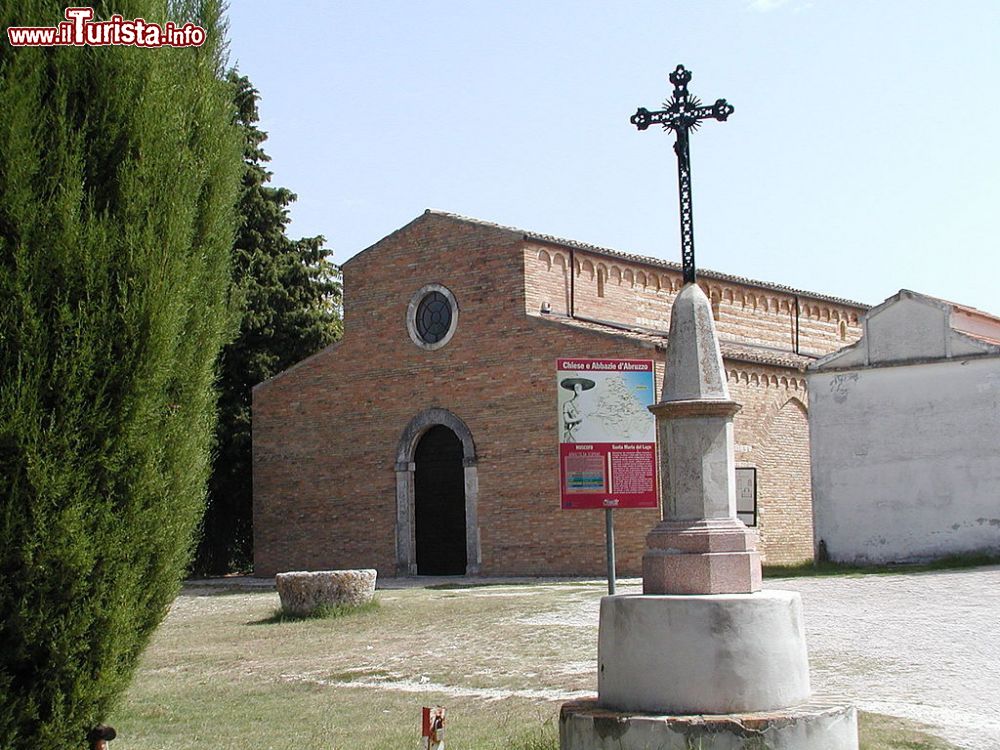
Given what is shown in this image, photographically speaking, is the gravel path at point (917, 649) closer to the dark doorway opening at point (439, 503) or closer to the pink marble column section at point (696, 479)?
the pink marble column section at point (696, 479)

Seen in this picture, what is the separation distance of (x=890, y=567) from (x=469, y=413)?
8.92 meters

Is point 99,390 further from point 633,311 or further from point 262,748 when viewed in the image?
point 633,311

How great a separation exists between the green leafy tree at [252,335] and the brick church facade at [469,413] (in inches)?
115

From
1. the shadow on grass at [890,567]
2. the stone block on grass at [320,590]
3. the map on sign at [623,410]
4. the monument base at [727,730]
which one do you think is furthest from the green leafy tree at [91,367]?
the shadow on grass at [890,567]

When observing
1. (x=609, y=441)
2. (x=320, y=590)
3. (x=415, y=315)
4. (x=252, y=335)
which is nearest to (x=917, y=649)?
(x=609, y=441)

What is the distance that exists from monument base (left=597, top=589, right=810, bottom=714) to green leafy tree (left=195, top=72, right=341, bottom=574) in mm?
24866

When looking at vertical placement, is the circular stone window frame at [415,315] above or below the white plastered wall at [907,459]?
above

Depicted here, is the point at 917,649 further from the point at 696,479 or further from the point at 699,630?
the point at 699,630

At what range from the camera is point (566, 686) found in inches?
395

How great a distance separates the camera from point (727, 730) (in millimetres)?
6293

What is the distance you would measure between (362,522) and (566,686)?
16.8 metres

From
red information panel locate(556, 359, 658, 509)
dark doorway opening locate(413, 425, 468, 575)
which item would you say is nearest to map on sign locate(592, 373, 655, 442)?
red information panel locate(556, 359, 658, 509)

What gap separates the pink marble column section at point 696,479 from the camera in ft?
22.7

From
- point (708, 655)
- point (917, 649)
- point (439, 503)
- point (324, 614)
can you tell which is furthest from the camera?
point (439, 503)
